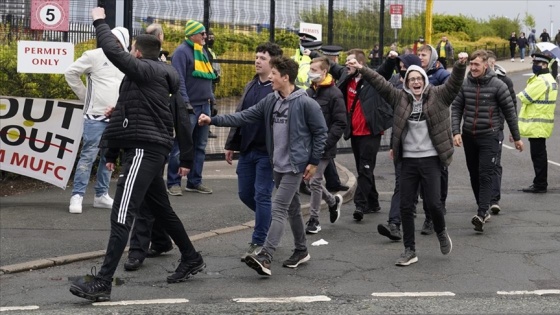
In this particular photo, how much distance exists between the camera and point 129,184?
25.4 ft

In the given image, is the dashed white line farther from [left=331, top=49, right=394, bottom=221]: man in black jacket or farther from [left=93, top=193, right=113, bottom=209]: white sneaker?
[left=93, top=193, right=113, bottom=209]: white sneaker

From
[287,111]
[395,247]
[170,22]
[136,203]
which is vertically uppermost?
[170,22]

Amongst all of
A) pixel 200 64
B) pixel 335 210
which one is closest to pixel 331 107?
pixel 335 210

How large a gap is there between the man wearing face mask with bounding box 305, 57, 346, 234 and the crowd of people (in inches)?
0.5

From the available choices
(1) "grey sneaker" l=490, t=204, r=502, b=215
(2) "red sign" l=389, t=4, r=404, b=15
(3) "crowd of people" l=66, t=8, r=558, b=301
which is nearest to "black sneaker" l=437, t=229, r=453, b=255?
(3) "crowd of people" l=66, t=8, r=558, b=301

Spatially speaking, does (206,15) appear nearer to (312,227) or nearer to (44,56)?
(44,56)

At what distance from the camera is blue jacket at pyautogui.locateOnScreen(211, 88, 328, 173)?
8445 millimetres

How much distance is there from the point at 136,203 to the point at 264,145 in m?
1.50

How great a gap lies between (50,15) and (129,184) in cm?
487

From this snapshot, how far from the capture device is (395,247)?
970 centimetres

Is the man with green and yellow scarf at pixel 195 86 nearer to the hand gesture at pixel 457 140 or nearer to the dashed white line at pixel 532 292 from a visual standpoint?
the hand gesture at pixel 457 140

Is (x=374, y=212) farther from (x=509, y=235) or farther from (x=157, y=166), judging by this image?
(x=157, y=166)

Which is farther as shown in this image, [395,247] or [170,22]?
[170,22]

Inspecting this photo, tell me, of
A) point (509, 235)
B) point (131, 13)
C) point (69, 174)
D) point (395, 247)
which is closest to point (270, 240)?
point (395, 247)
